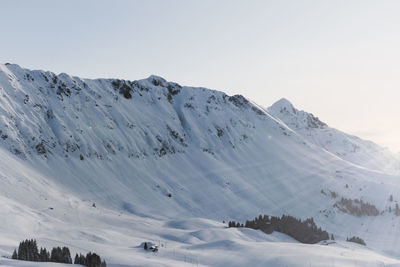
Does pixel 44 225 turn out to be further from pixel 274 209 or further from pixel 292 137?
pixel 292 137

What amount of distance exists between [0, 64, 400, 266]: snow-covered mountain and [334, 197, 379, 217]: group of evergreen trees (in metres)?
0.61

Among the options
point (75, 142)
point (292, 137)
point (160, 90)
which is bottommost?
point (75, 142)

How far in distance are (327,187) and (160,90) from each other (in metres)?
70.9

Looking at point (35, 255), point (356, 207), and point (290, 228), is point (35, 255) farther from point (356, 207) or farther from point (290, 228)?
point (356, 207)

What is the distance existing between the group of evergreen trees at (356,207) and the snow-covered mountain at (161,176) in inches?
24.2

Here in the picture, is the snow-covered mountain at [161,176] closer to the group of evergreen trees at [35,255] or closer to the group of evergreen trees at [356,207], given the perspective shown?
the group of evergreen trees at [356,207]

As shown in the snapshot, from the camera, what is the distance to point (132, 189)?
73.3m

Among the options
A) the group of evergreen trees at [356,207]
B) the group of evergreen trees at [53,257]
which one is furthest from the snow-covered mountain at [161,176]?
the group of evergreen trees at [53,257]

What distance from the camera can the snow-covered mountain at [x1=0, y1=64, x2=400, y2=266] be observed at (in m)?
39.6

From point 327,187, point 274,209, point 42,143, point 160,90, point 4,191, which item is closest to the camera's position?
point 4,191

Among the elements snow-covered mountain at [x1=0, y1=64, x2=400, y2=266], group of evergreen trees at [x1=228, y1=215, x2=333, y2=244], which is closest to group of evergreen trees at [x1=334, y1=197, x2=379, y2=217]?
snow-covered mountain at [x1=0, y1=64, x2=400, y2=266]

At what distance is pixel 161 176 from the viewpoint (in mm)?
84375

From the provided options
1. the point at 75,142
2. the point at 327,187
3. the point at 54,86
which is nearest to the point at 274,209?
the point at 327,187

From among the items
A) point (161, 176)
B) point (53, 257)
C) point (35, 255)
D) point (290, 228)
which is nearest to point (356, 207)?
point (290, 228)
